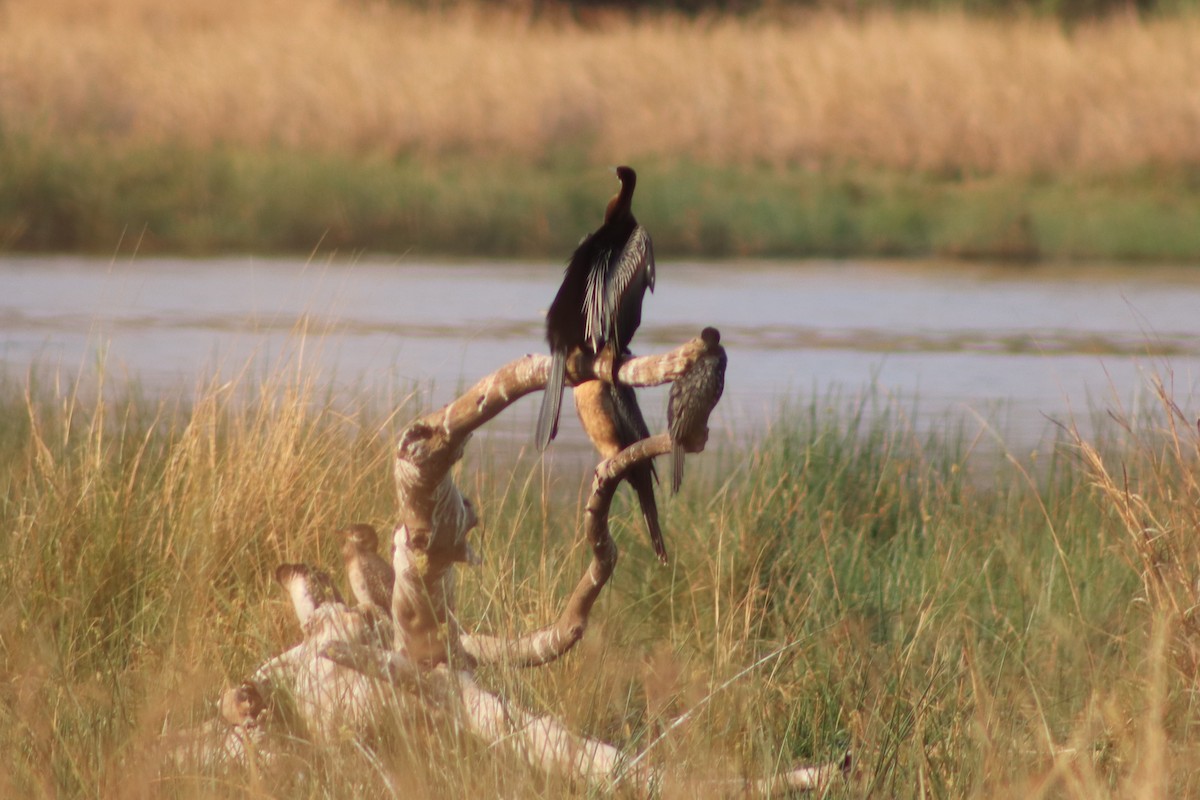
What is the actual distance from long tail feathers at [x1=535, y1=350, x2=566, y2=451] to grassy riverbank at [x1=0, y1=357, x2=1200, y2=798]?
0.96 ft

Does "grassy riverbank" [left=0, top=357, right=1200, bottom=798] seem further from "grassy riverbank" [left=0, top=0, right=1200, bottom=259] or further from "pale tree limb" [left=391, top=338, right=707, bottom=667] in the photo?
"grassy riverbank" [left=0, top=0, right=1200, bottom=259]

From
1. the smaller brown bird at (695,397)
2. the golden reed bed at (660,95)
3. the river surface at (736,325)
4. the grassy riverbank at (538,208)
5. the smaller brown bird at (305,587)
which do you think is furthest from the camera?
the golden reed bed at (660,95)

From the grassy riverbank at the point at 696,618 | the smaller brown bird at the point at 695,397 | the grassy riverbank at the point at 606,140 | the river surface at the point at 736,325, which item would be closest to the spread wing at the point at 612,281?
the smaller brown bird at the point at 695,397

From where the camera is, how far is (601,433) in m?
2.39

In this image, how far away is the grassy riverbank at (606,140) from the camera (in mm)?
12547

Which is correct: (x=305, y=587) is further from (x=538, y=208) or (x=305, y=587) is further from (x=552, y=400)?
(x=538, y=208)

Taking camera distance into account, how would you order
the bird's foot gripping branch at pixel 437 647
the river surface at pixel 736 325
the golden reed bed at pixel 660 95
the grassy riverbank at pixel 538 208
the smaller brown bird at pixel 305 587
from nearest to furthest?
the bird's foot gripping branch at pixel 437 647, the smaller brown bird at pixel 305 587, the river surface at pixel 736 325, the grassy riverbank at pixel 538 208, the golden reed bed at pixel 660 95

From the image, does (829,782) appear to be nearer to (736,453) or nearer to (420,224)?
(736,453)

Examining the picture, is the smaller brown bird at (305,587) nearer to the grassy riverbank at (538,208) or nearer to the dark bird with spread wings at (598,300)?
the dark bird with spread wings at (598,300)

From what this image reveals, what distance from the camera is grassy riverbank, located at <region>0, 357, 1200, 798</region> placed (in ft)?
7.60

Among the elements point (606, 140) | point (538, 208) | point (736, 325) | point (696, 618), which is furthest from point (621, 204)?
point (606, 140)

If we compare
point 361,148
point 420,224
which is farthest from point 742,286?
point 361,148

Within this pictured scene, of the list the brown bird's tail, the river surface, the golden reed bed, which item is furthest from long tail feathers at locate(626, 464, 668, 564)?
the golden reed bed

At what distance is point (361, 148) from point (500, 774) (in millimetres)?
11901
